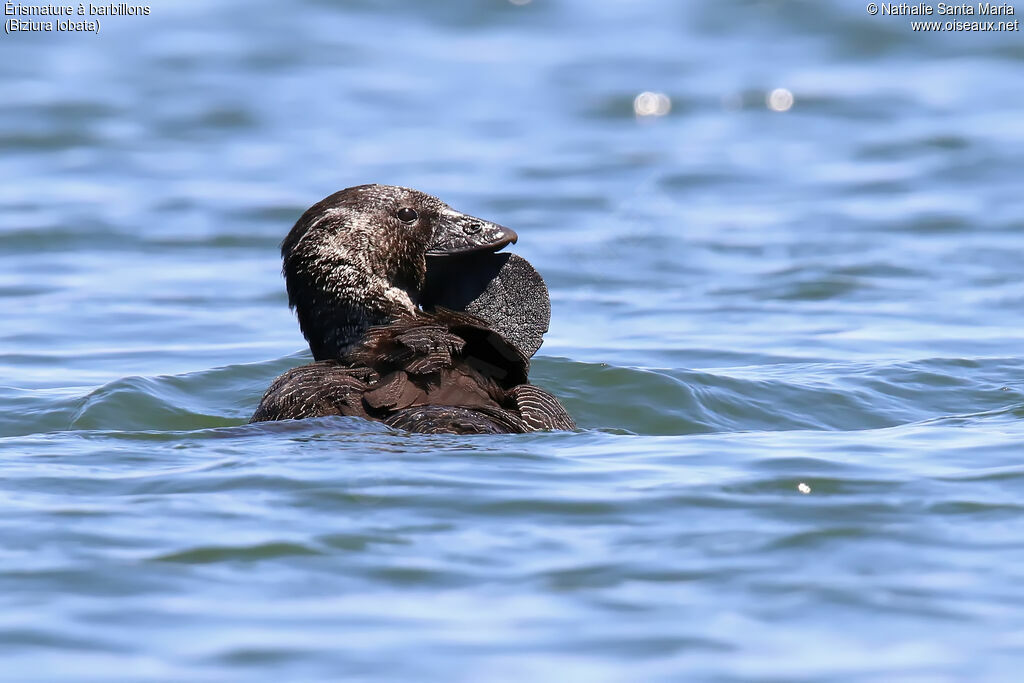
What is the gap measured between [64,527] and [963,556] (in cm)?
284

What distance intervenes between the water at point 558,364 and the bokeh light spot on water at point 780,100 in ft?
0.39

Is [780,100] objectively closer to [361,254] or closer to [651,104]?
[651,104]

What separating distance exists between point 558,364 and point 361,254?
89.0 inches

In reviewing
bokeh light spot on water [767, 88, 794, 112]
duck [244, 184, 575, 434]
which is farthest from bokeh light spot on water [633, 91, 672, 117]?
duck [244, 184, 575, 434]

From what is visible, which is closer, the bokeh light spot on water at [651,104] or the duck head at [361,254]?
the duck head at [361,254]

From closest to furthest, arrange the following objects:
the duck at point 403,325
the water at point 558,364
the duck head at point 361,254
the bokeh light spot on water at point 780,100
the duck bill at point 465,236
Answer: the water at point 558,364, the duck at point 403,325, the duck head at point 361,254, the duck bill at point 465,236, the bokeh light spot on water at point 780,100

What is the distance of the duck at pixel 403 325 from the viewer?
18.9 ft

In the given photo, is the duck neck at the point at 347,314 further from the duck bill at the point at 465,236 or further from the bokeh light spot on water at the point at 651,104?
the bokeh light spot on water at the point at 651,104

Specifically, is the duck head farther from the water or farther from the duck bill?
the water

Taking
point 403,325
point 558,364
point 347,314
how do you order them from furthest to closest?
point 558,364
point 347,314
point 403,325

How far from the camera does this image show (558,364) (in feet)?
27.7

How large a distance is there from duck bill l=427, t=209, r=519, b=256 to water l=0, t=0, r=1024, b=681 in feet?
3.20

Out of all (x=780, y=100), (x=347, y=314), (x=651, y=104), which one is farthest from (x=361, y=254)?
(x=780, y=100)

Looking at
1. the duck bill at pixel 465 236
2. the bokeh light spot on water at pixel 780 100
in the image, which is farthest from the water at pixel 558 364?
the duck bill at pixel 465 236
